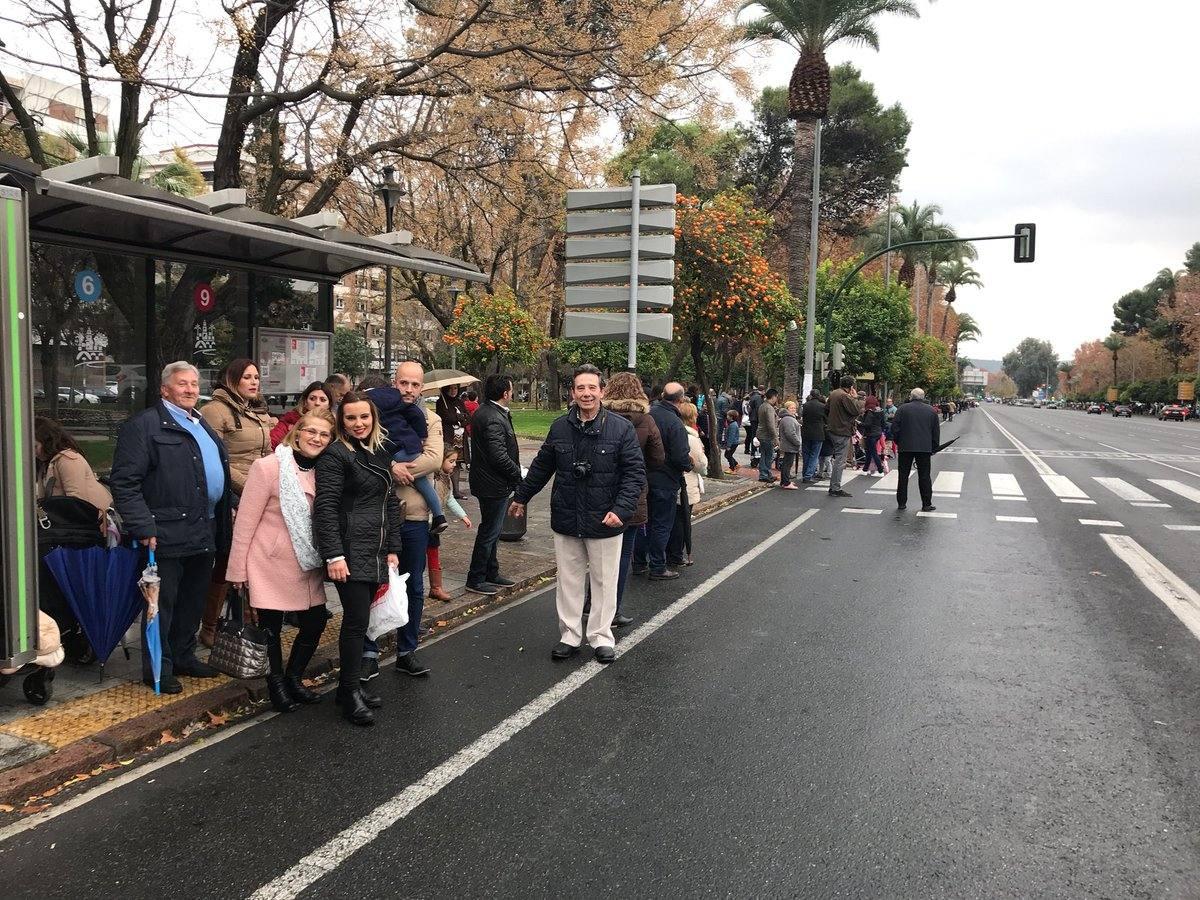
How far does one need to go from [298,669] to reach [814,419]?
12.9 metres

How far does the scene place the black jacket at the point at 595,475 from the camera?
5.34 metres

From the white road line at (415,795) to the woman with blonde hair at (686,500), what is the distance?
2.34m

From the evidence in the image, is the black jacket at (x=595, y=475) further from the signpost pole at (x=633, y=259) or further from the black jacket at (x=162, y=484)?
the signpost pole at (x=633, y=259)

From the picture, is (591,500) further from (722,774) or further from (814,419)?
(814,419)

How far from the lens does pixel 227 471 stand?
4.87 meters

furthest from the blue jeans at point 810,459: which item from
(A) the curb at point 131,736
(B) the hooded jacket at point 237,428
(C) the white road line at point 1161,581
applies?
(B) the hooded jacket at point 237,428

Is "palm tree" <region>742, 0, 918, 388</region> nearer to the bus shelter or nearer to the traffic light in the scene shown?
the traffic light

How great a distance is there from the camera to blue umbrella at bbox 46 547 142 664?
4406 millimetres

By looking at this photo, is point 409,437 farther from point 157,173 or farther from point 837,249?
point 837,249

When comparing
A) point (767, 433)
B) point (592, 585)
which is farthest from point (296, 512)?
point (767, 433)

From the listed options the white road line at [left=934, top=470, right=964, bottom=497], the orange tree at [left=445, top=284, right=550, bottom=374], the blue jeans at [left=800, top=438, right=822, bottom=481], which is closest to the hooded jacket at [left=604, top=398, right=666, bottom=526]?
the white road line at [left=934, top=470, right=964, bottom=497]

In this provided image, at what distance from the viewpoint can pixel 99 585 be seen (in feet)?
14.6

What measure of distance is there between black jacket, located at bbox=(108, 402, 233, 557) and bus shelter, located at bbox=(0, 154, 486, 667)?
467 mm

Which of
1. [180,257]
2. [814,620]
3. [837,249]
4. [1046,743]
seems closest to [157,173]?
[180,257]
